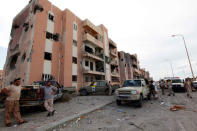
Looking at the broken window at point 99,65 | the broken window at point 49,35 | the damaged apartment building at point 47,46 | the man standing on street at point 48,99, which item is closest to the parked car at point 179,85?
the broken window at point 99,65

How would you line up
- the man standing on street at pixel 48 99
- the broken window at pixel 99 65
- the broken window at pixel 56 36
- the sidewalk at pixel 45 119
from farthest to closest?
the broken window at pixel 99 65 → the broken window at pixel 56 36 → the man standing on street at pixel 48 99 → the sidewalk at pixel 45 119

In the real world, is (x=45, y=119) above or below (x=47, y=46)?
below

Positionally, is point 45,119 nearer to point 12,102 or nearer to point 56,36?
point 12,102

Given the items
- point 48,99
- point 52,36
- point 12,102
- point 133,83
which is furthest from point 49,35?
point 133,83

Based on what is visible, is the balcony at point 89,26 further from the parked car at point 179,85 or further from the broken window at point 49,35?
the parked car at point 179,85

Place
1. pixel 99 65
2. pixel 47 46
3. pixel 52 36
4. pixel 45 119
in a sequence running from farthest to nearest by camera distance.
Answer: pixel 99 65
pixel 52 36
pixel 47 46
pixel 45 119

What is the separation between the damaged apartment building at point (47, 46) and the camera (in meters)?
13.0

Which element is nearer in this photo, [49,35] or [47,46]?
[47,46]

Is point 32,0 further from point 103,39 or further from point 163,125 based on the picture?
point 163,125

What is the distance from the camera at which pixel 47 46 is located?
14586mm

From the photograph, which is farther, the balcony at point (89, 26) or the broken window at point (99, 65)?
the broken window at point (99, 65)

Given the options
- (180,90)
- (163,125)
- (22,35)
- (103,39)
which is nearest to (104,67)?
(103,39)

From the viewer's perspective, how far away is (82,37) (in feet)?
68.2

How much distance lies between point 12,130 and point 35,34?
1322cm
